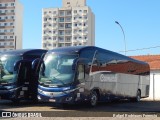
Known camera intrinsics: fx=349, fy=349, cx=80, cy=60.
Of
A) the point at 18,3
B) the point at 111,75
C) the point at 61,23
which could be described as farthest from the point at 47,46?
the point at 111,75

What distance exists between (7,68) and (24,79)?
1122 mm

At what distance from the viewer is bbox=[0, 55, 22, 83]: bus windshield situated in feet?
62.5

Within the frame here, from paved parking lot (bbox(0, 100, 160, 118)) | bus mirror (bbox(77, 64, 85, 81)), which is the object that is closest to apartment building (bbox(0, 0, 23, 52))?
paved parking lot (bbox(0, 100, 160, 118))

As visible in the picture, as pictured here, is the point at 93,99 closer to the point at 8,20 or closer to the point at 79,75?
the point at 79,75

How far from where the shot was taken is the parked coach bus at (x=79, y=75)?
55.1 feet

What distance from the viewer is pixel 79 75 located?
1725 centimetres

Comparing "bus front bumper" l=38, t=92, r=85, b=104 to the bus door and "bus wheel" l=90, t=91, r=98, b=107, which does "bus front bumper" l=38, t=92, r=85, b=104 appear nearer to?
"bus wheel" l=90, t=91, r=98, b=107

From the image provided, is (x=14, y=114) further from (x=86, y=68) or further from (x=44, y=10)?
(x=44, y=10)

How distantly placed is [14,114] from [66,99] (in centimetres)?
313

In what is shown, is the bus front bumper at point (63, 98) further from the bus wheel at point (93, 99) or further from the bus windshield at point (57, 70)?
the bus wheel at point (93, 99)

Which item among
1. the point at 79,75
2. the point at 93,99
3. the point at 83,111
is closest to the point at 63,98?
the point at 83,111

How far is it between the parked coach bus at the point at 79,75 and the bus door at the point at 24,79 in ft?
5.58

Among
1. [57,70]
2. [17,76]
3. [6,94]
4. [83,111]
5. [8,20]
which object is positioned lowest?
[83,111]

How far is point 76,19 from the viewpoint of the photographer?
409 feet
